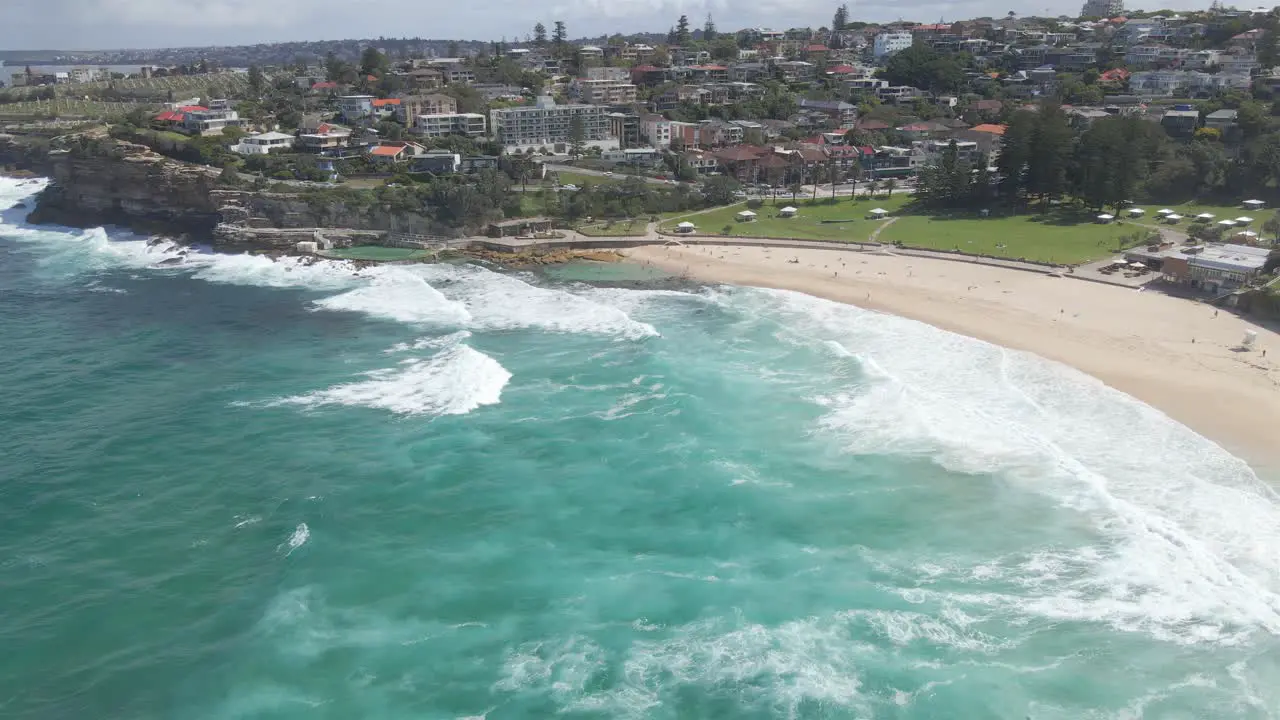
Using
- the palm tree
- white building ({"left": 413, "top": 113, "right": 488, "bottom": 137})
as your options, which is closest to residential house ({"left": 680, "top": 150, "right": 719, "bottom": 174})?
the palm tree

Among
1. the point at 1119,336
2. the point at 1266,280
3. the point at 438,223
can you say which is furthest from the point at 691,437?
the point at 438,223

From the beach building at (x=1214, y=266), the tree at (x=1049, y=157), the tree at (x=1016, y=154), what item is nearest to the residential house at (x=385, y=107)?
the tree at (x=1016, y=154)

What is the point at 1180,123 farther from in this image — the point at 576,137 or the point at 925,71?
the point at 576,137

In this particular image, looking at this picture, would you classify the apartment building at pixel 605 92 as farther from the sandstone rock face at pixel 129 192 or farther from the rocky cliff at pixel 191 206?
the sandstone rock face at pixel 129 192

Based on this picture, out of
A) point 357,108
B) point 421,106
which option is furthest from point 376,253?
point 357,108

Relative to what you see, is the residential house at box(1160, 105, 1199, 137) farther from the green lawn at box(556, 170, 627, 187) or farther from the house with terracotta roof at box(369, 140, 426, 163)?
the house with terracotta roof at box(369, 140, 426, 163)
